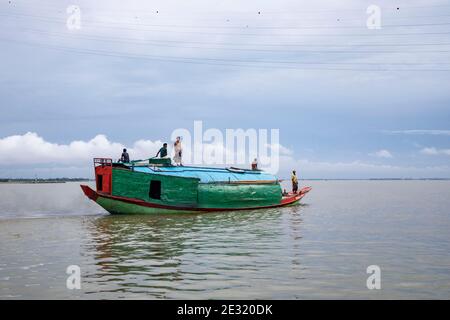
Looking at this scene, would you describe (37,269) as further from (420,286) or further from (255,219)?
(255,219)

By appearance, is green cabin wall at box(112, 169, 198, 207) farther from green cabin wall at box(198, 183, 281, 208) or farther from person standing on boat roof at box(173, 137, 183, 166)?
person standing on boat roof at box(173, 137, 183, 166)

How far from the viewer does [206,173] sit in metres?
29.4

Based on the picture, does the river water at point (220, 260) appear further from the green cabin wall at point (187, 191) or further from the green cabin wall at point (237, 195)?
the green cabin wall at point (237, 195)

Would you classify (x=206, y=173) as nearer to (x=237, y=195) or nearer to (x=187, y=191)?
(x=187, y=191)

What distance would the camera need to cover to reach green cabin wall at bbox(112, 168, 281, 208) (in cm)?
2655

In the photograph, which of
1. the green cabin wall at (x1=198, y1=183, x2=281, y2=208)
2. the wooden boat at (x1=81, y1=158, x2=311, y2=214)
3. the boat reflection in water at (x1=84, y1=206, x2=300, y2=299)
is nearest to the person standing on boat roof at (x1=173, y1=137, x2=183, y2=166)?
the wooden boat at (x1=81, y1=158, x2=311, y2=214)

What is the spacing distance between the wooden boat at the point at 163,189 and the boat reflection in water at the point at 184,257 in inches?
110

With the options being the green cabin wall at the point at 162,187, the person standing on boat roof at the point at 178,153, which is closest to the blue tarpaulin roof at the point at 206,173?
the green cabin wall at the point at 162,187

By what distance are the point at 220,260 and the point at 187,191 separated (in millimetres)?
14388

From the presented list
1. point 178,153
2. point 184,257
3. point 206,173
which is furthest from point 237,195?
point 184,257

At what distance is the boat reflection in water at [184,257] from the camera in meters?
10.5

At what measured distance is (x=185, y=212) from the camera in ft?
91.9
